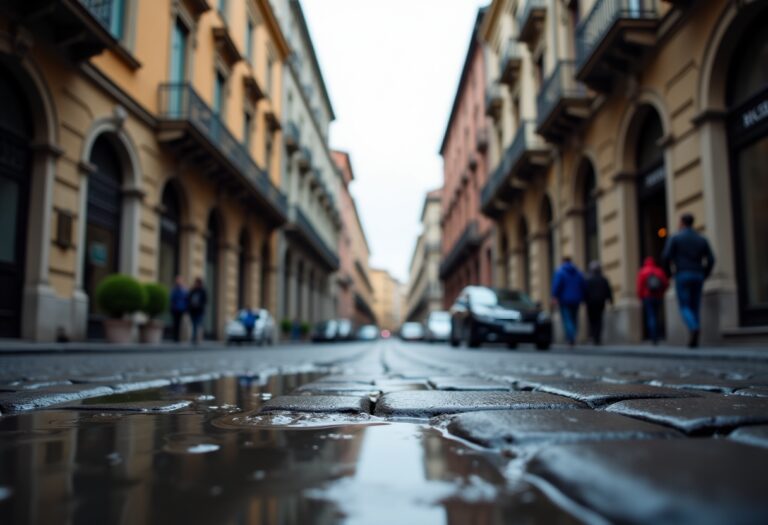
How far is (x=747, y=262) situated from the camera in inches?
358

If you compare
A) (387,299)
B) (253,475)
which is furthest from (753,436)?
(387,299)

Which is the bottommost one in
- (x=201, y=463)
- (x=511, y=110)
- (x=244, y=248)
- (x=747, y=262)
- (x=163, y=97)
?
(x=201, y=463)

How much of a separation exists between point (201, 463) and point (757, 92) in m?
9.69

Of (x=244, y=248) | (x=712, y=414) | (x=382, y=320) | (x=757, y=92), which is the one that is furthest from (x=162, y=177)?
(x=382, y=320)

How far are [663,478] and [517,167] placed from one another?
62.5ft

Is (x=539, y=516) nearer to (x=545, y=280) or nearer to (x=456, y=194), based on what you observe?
(x=545, y=280)

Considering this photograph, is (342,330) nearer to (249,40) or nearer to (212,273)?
(212,273)

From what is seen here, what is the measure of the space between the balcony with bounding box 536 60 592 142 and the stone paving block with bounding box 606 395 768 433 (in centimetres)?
1337

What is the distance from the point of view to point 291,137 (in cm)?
2844

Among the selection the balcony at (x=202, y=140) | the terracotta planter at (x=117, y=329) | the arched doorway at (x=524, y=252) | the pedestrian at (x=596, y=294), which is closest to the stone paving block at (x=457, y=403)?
the pedestrian at (x=596, y=294)

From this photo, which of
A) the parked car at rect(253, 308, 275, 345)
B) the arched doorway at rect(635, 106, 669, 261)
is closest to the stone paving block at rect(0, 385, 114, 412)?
the arched doorway at rect(635, 106, 669, 261)

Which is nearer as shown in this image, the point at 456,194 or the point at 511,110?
the point at 511,110

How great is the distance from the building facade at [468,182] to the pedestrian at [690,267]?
1783 cm

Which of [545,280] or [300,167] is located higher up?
[300,167]
